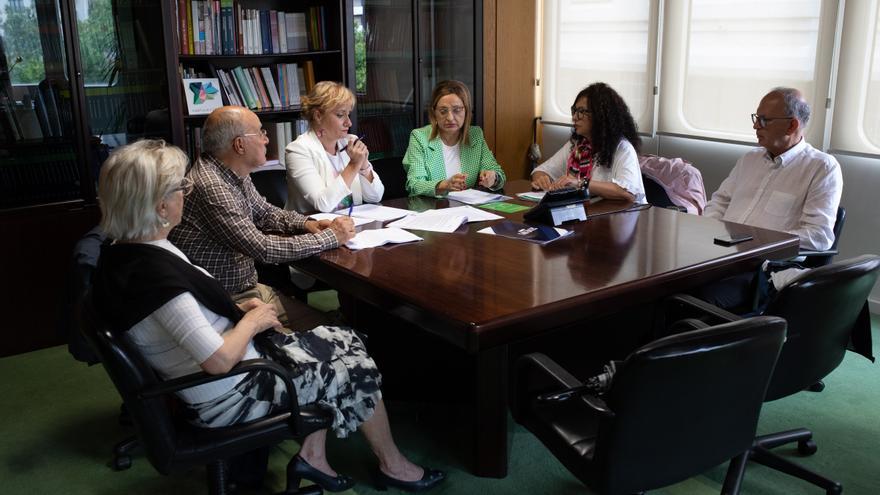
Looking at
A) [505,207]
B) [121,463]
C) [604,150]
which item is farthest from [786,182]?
[121,463]

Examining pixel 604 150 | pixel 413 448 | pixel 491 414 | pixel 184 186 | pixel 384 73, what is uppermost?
pixel 384 73

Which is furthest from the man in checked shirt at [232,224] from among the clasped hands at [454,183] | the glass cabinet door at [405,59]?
the glass cabinet door at [405,59]

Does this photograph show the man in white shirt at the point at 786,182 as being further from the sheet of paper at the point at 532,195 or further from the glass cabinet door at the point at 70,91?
the glass cabinet door at the point at 70,91

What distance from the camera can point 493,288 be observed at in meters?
2.17

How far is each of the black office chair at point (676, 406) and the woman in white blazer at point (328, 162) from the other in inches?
65.4

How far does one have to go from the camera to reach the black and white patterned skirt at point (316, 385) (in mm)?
1982

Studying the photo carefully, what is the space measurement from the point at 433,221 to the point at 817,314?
1.40 metres

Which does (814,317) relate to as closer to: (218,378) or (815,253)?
(815,253)

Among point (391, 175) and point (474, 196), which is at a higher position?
point (474, 196)

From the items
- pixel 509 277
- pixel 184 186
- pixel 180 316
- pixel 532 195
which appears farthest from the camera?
pixel 532 195

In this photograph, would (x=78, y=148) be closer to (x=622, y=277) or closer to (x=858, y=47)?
(x=622, y=277)

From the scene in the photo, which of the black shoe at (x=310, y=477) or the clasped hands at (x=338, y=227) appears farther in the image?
the clasped hands at (x=338, y=227)

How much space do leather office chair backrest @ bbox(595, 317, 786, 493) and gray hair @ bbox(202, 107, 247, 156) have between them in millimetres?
1558

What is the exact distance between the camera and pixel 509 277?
2271 millimetres
